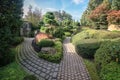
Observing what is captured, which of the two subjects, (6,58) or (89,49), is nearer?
(6,58)

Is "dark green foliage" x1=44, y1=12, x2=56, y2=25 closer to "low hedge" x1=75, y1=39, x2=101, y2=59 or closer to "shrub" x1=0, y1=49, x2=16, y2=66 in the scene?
"low hedge" x1=75, y1=39, x2=101, y2=59

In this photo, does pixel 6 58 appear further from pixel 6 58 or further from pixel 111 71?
pixel 111 71

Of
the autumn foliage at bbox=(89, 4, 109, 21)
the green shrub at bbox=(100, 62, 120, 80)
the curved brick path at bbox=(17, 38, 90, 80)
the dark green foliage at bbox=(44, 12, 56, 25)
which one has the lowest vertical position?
the curved brick path at bbox=(17, 38, 90, 80)

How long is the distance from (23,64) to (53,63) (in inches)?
85.0

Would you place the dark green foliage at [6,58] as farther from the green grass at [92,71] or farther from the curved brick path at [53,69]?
the green grass at [92,71]

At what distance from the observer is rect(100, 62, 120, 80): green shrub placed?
5584 mm

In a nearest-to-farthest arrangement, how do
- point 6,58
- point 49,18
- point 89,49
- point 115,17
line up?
point 6,58 → point 89,49 → point 49,18 → point 115,17

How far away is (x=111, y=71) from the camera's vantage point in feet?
19.3

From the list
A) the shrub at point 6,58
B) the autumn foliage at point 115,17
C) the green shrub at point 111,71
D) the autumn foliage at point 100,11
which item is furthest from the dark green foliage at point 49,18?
the green shrub at point 111,71

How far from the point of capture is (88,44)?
11914 mm

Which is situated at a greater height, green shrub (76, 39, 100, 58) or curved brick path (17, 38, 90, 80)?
green shrub (76, 39, 100, 58)

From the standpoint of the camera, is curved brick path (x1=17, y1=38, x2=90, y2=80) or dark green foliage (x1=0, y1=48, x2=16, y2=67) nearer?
curved brick path (x1=17, y1=38, x2=90, y2=80)

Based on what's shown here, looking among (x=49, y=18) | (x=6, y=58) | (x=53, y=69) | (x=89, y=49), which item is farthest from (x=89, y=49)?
(x=49, y=18)

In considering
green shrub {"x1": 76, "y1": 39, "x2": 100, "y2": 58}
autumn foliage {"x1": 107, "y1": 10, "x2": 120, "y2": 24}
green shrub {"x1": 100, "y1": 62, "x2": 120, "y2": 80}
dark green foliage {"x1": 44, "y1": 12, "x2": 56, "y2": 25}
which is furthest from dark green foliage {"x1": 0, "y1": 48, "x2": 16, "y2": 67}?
autumn foliage {"x1": 107, "y1": 10, "x2": 120, "y2": 24}
